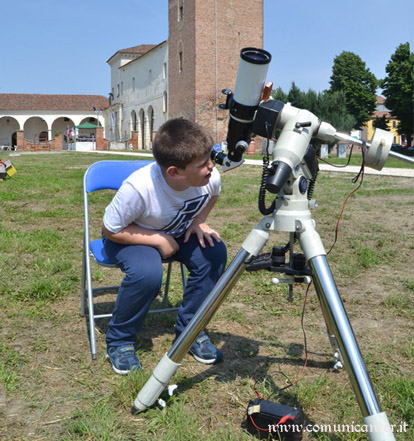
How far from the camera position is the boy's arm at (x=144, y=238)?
2375 millimetres

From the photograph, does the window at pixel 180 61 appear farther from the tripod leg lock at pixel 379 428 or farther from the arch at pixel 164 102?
the tripod leg lock at pixel 379 428

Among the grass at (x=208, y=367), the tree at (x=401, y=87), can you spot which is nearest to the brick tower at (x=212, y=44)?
the tree at (x=401, y=87)

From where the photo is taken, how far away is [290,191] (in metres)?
1.71

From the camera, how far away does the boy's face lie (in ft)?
7.10

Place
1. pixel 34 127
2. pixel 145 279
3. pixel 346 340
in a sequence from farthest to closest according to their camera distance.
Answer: pixel 34 127 → pixel 145 279 → pixel 346 340

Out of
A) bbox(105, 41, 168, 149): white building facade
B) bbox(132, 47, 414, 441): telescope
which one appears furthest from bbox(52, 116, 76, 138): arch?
bbox(132, 47, 414, 441): telescope

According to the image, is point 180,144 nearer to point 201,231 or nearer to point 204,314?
point 201,231

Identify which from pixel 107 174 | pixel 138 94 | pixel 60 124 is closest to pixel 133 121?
pixel 138 94

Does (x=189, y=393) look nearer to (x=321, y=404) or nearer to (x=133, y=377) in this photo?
(x=133, y=377)

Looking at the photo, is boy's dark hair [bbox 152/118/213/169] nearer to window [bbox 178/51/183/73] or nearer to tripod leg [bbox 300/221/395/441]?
tripod leg [bbox 300/221/395/441]

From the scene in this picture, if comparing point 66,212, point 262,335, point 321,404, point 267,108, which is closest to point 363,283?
point 262,335

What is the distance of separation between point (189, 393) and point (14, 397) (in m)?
0.75

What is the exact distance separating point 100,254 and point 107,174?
0.62 metres

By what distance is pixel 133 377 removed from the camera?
2.16 m
